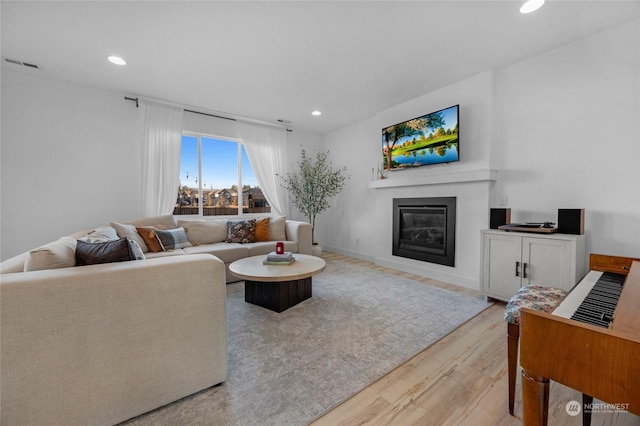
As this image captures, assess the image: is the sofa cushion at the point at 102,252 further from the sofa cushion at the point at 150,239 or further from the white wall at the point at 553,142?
the white wall at the point at 553,142

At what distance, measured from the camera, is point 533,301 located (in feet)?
4.57

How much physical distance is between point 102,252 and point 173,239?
6.80 ft

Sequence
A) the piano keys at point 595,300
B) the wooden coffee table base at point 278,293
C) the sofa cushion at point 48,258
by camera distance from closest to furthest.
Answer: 1. the piano keys at point 595,300
2. the sofa cushion at point 48,258
3. the wooden coffee table base at point 278,293

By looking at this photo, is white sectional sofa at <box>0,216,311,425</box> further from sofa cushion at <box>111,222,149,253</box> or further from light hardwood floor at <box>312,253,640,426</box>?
sofa cushion at <box>111,222,149,253</box>

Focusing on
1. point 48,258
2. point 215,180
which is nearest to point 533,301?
point 48,258

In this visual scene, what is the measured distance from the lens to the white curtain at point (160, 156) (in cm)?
358

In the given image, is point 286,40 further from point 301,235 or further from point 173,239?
point 173,239

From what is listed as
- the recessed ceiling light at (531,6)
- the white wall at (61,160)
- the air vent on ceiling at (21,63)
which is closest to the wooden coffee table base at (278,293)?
the white wall at (61,160)

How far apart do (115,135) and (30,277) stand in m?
3.16

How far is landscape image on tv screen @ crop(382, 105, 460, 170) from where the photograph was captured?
313cm

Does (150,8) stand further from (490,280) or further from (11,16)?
(490,280)

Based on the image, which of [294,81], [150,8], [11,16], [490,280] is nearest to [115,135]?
[11,16]

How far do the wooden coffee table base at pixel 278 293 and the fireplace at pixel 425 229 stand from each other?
1816 millimetres

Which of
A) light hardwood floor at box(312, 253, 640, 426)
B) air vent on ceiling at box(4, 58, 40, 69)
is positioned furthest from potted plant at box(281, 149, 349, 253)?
air vent on ceiling at box(4, 58, 40, 69)
